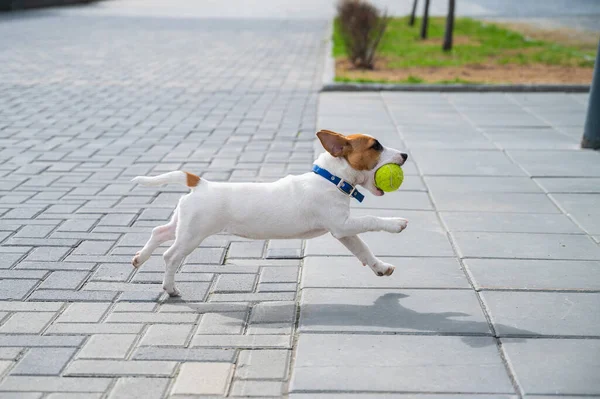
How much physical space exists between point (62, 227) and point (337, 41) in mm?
15858

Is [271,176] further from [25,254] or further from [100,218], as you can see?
[25,254]

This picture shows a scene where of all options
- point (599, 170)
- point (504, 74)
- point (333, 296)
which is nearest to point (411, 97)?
point (504, 74)

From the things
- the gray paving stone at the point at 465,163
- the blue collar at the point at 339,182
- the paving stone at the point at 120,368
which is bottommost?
the gray paving stone at the point at 465,163

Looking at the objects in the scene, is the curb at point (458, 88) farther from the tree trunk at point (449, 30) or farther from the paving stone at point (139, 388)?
the paving stone at point (139, 388)

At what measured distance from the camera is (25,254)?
17.5 ft

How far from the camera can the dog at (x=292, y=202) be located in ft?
14.5

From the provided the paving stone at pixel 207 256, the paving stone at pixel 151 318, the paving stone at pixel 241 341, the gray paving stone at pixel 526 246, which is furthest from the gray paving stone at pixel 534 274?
the paving stone at pixel 151 318

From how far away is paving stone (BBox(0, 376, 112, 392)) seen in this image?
11.6 feet

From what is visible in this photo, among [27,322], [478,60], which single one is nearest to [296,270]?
[27,322]

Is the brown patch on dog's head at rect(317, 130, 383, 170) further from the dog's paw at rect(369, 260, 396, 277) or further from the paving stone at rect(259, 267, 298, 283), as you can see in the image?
the paving stone at rect(259, 267, 298, 283)

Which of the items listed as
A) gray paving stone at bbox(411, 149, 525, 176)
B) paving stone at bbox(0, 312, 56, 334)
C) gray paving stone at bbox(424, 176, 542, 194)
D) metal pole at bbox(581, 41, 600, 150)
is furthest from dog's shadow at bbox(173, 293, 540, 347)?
metal pole at bbox(581, 41, 600, 150)

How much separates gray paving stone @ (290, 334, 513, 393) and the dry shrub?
11912 mm

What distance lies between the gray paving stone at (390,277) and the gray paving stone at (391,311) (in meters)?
0.11

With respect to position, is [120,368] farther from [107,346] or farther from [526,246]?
[526,246]
